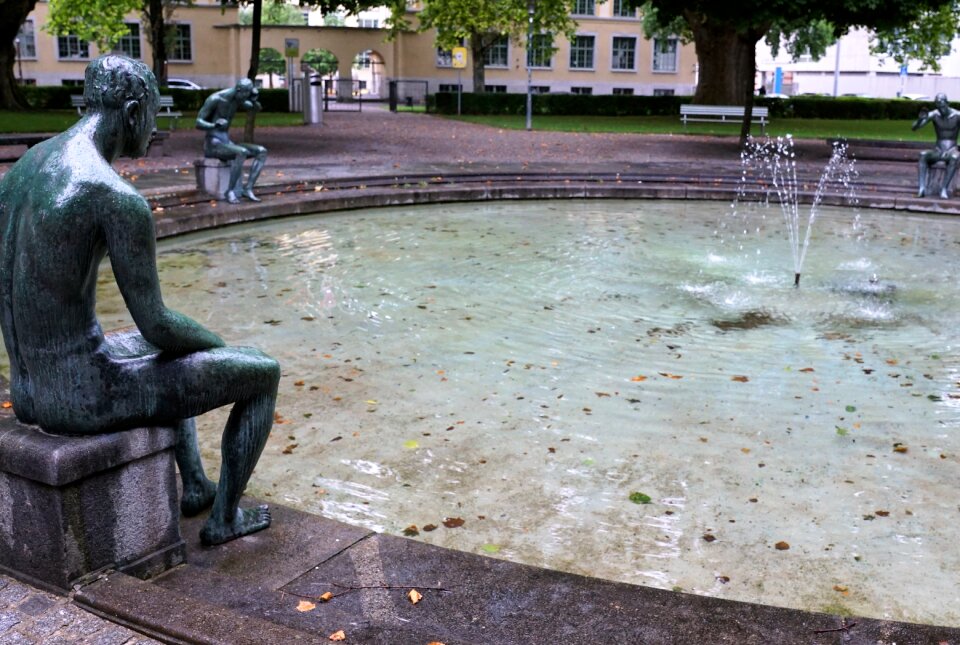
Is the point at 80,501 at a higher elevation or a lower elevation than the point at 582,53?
lower

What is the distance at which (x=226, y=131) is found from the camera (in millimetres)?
13484

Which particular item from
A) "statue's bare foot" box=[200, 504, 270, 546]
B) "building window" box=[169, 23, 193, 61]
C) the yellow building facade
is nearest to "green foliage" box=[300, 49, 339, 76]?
the yellow building facade

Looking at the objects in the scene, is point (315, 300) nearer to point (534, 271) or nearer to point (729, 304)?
point (534, 271)

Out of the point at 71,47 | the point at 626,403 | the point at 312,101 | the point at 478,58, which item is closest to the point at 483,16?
the point at 478,58

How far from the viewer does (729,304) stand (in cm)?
866

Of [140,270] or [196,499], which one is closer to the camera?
[140,270]

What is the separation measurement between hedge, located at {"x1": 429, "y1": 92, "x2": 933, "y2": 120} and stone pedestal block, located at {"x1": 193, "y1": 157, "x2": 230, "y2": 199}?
1124 inches

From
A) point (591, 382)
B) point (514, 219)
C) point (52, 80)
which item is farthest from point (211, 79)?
point (591, 382)

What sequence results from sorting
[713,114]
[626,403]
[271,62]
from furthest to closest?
[271,62], [713,114], [626,403]

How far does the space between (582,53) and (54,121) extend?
36398mm

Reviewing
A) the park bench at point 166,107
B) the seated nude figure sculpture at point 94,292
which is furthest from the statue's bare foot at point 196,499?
the park bench at point 166,107

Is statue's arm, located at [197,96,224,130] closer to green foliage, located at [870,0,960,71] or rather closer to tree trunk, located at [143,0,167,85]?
green foliage, located at [870,0,960,71]

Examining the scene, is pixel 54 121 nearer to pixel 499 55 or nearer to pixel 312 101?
pixel 312 101

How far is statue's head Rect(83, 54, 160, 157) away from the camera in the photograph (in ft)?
10.1
